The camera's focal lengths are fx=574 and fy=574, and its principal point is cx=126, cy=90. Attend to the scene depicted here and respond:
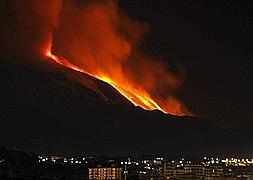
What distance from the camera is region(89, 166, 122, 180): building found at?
29.5 metres

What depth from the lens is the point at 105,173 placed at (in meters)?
30.1

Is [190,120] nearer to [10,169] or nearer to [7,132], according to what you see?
[7,132]

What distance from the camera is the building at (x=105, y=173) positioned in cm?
2952

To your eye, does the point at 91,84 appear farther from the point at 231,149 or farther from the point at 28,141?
the point at 231,149

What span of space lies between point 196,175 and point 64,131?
43.5 meters

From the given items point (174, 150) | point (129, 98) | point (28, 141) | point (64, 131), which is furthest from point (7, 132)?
point (174, 150)

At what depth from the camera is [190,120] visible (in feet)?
251

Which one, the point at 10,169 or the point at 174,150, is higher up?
the point at 174,150

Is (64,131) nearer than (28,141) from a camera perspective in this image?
No

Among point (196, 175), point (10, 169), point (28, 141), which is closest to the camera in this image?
point (10, 169)

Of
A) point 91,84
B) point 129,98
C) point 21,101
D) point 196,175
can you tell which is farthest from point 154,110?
point 196,175

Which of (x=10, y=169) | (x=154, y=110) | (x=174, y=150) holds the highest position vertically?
(x=154, y=110)

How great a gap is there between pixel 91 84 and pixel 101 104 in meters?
2.96

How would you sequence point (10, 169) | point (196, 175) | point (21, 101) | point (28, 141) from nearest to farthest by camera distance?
point (10, 169) < point (196, 175) < point (28, 141) < point (21, 101)
